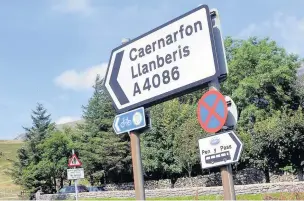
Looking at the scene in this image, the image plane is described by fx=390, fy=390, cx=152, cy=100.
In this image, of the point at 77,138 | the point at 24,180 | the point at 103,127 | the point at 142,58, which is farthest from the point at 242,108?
the point at 142,58

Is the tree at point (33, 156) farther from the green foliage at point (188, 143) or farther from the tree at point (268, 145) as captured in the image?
the tree at point (268, 145)

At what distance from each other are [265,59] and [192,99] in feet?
36.0

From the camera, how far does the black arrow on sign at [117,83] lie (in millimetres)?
6594

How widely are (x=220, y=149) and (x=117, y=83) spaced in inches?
91.6

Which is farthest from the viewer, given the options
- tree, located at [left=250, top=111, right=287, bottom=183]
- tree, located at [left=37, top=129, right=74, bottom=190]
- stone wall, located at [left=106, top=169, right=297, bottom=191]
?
tree, located at [left=37, top=129, right=74, bottom=190]

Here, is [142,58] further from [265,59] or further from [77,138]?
[77,138]

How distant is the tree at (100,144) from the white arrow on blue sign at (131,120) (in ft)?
105

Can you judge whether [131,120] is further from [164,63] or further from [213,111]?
[213,111]

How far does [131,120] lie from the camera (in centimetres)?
654

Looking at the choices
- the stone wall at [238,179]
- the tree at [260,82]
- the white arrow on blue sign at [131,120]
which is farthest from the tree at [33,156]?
the white arrow on blue sign at [131,120]

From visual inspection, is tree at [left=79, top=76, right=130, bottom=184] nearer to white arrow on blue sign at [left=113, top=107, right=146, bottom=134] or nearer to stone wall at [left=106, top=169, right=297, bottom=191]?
stone wall at [left=106, top=169, right=297, bottom=191]

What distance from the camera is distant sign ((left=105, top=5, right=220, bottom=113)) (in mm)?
5555

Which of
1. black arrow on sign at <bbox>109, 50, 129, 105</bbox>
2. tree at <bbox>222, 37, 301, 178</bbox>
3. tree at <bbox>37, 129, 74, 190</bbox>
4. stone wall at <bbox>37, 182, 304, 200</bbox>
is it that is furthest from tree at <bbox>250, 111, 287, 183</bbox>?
black arrow on sign at <bbox>109, 50, 129, 105</bbox>

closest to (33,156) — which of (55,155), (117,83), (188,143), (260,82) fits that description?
(55,155)
